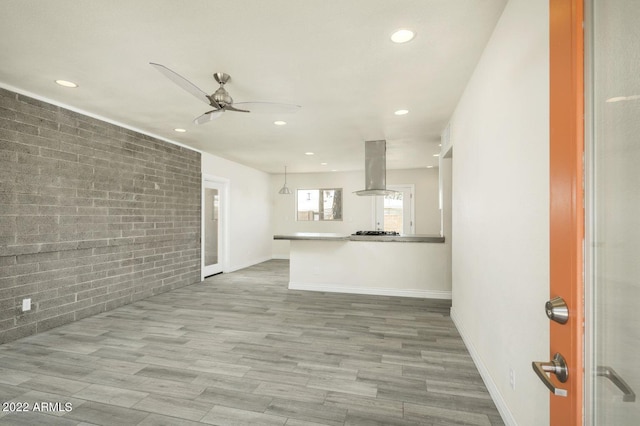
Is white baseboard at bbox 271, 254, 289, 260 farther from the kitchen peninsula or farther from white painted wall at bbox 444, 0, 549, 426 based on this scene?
white painted wall at bbox 444, 0, 549, 426

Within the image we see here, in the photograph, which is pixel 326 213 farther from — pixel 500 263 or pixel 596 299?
pixel 596 299

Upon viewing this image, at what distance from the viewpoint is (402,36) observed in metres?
2.14

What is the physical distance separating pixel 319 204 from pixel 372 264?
407 cm

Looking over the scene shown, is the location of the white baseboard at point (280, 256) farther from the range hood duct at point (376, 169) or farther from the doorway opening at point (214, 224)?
the range hood duct at point (376, 169)

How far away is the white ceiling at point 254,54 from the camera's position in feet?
6.19

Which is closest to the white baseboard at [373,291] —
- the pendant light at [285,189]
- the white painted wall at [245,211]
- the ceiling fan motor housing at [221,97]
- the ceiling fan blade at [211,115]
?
the white painted wall at [245,211]

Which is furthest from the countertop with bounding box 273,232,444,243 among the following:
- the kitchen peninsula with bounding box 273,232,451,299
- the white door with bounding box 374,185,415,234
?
the white door with bounding box 374,185,415,234

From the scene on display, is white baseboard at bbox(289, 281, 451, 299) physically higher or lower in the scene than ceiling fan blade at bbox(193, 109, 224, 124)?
lower

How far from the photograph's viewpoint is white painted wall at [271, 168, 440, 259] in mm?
8039

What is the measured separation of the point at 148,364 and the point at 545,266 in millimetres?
2926

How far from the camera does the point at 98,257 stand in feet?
13.0

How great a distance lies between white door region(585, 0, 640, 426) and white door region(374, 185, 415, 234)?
7.54 metres

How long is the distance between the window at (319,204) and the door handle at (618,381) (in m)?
7.87

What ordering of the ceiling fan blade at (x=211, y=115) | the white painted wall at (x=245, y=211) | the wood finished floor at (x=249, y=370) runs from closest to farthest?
the wood finished floor at (x=249, y=370) → the ceiling fan blade at (x=211, y=115) → the white painted wall at (x=245, y=211)
